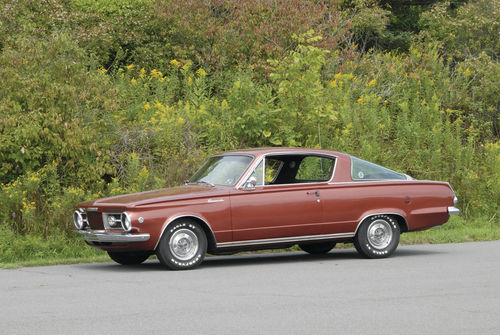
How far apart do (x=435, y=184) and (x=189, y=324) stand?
23.3 feet

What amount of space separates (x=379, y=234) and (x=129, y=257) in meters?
3.84

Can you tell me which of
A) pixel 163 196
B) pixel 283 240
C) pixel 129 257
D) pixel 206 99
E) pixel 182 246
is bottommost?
pixel 129 257

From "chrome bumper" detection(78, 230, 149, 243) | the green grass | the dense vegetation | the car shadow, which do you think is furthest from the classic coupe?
the dense vegetation

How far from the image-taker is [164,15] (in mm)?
23781

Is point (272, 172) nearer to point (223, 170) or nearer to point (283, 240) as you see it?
point (223, 170)

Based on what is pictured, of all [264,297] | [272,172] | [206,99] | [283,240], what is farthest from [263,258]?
[206,99]

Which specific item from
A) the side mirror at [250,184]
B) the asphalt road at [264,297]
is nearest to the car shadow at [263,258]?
the asphalt road at [264,297]

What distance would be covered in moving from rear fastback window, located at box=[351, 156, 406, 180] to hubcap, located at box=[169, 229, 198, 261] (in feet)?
9.36

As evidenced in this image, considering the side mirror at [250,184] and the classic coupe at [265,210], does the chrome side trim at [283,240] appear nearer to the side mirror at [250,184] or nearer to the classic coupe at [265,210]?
the classic coupe at [265,210]

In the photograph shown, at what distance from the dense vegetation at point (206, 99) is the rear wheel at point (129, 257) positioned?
149 cm

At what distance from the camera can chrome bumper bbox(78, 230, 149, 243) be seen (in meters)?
11.8

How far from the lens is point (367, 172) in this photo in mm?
13773

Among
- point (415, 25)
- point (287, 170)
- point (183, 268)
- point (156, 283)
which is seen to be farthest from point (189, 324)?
point (415, 25)

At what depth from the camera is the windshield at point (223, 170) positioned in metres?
12.9
